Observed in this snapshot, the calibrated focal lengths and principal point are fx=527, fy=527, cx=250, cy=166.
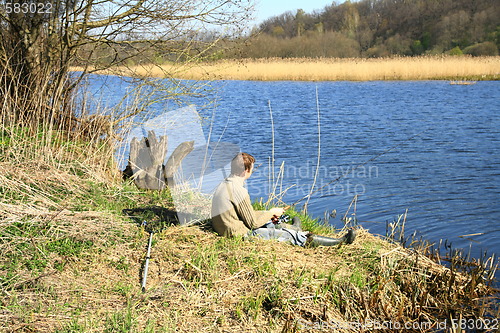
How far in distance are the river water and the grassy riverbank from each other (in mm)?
1659

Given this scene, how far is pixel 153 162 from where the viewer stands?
7270 millimetres

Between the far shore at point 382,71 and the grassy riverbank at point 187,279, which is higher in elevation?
the far shore at point 382,71

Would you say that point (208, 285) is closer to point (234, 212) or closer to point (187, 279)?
point (187, 279)

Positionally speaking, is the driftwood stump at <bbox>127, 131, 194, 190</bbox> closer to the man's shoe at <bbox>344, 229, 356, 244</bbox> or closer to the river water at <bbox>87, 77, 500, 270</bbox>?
the river water at <bbox>87, 77, 500, 270</bbox>

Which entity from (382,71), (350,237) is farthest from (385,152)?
(382,71)

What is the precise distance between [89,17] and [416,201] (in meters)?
5.63

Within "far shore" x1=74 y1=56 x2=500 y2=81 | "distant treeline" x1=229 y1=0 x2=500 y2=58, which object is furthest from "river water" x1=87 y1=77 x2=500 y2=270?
"distant treeline" x1=229 y1=0 x2=500 y2=58

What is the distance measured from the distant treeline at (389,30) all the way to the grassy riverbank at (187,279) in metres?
32.2

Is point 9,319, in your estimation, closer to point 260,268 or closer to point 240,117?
point 260,268

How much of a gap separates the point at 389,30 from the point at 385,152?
2768 inches

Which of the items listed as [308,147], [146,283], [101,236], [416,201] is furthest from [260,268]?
[308,147]

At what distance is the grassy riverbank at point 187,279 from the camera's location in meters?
3.68

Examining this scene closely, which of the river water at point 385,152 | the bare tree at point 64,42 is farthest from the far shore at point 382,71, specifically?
the bare tree at point 64,42

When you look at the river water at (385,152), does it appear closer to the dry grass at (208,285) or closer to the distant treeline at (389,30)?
the dry grass at (208,285)
